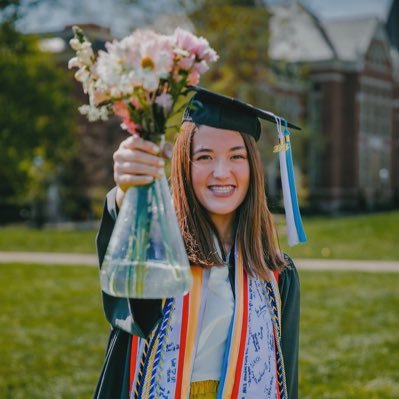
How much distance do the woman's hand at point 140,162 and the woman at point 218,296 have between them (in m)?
0.30

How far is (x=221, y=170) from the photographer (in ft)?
7.90

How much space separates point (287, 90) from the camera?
3469 cm

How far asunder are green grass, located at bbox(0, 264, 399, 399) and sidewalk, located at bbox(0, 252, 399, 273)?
1.16m

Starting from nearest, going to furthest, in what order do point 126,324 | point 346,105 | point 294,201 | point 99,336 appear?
point 126,324
point 294,201
point 99,336
point 346,105

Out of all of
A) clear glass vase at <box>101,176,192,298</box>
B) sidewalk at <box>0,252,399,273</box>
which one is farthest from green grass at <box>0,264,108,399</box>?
clear glass vase at <box>101,176,192,298</box>

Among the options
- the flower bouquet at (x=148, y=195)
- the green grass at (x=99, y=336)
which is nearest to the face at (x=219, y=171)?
the flower bouquet at (x=148, y=195)

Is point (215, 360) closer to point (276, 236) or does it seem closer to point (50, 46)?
point (276, 236)

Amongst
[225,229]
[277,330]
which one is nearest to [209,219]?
[225,229]

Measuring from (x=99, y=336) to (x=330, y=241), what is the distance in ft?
33.4

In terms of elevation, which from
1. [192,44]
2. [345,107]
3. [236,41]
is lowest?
[192,44]

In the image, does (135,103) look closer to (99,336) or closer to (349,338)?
(99,336)

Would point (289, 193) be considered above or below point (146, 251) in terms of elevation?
above

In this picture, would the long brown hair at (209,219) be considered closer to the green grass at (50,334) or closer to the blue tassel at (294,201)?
the blue tassel at (294,201)

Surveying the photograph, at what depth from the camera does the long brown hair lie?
2455 millimetres
